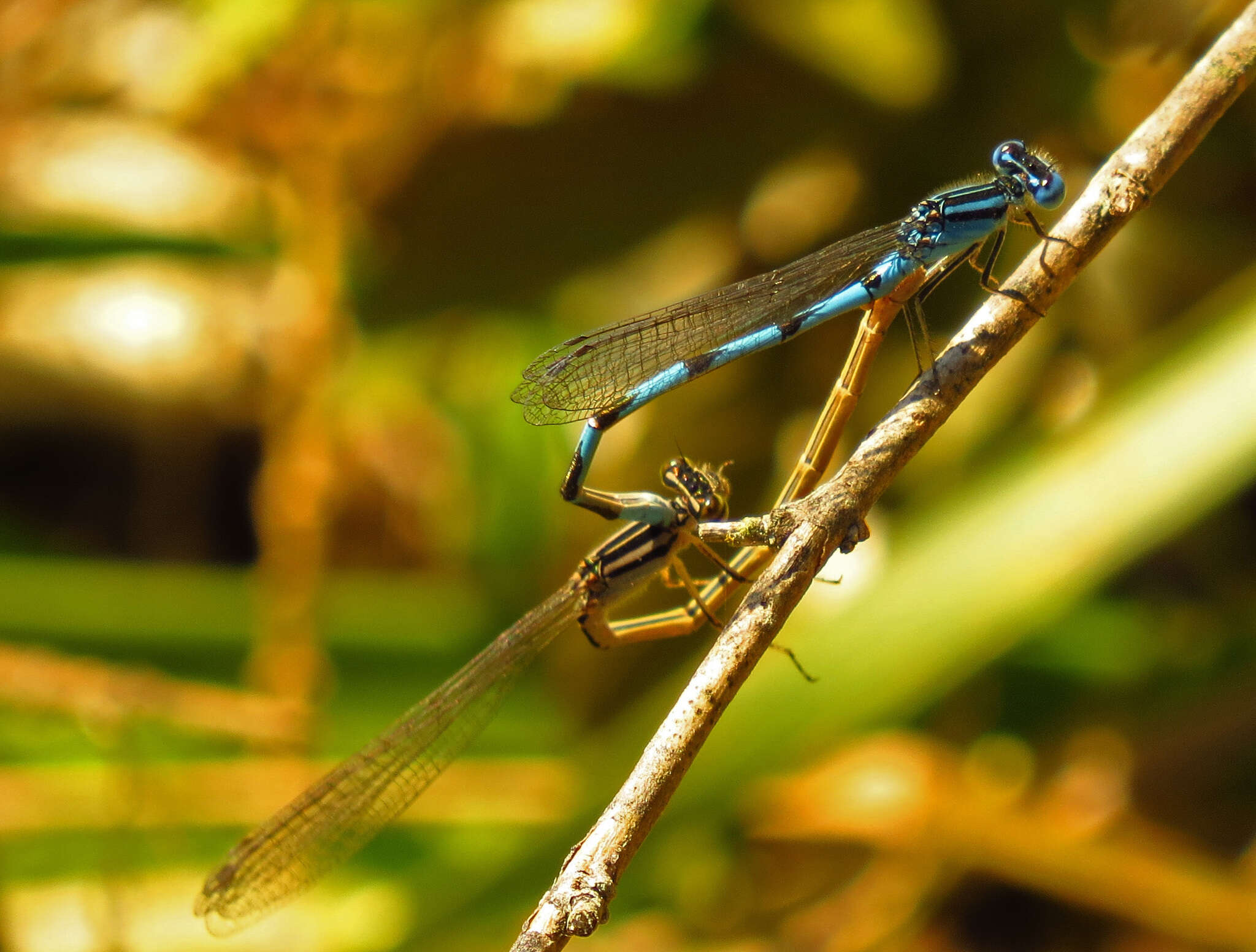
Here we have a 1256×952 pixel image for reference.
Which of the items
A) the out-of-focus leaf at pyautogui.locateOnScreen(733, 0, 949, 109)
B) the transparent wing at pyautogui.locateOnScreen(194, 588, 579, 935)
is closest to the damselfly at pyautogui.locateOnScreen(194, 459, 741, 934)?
the transparent wing at pyautogui.locateOnScreen(194, 588, 579, 935)

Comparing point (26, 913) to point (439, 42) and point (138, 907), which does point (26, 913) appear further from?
point (439, 42)

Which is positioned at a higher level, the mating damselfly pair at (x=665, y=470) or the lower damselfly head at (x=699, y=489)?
the mating damselfly pair at (x=665, y=470)

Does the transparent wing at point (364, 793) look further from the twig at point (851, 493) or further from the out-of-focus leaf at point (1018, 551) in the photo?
the twig at point (851, 493)

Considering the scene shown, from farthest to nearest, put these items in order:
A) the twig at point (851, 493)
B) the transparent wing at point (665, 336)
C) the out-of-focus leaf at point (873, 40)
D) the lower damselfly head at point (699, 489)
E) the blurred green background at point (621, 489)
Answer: the out-of-focus leaf at point (873, 40) < the blurred green background at point (621, 489) < the transparent wing at point (665, 336) < the lower damselfly head at point (699, 489) < the twig at point (851, 493)

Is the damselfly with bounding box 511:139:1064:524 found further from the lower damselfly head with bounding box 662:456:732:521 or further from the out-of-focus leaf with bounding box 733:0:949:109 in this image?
the out-of-focus leaf with bounding box 733:0:949:109

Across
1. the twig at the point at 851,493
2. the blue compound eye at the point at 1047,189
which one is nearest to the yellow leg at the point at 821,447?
the blue compound eye at the point at 1047,189
